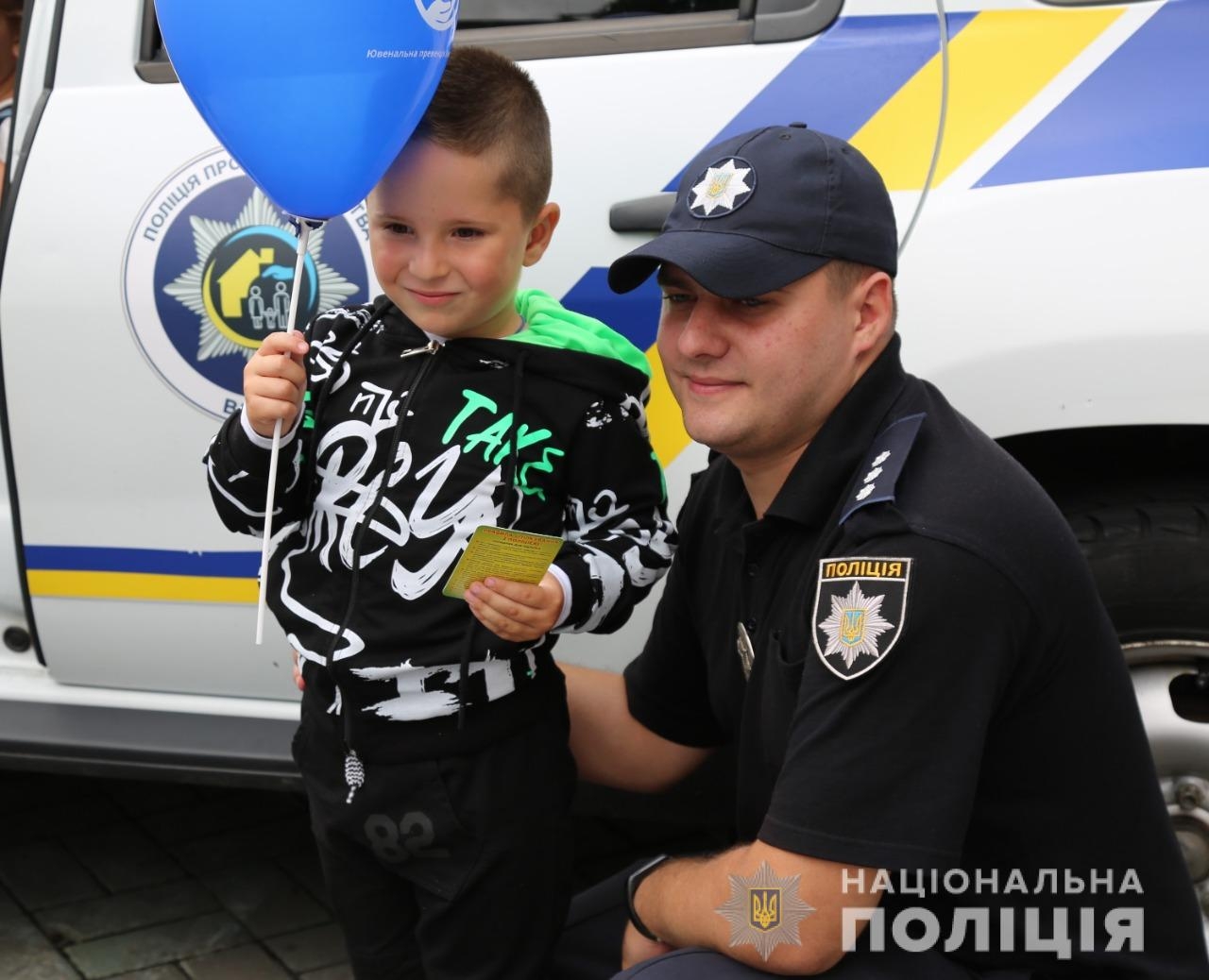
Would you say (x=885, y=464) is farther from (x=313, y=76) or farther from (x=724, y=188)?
(x=313, y=76)

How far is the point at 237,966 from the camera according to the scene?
2623mm

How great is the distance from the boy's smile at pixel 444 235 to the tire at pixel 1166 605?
91cm

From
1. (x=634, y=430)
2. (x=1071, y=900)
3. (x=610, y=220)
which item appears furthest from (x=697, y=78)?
(x=1071, y=900)

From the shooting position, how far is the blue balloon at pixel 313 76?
1624 mm

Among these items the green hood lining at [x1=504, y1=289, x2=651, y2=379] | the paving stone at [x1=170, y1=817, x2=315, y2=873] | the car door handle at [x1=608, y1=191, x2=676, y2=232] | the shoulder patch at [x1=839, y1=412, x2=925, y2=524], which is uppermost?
the car door handle at [x1=608, y1=191, x2=676, y2=232]

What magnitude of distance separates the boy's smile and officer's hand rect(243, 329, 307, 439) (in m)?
0.15

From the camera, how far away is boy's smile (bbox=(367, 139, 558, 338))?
1.75m

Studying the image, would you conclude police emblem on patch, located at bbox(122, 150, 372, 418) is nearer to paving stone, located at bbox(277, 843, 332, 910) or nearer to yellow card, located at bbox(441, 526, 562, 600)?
yellow card, located at bbox(441, 526, 562, 600)

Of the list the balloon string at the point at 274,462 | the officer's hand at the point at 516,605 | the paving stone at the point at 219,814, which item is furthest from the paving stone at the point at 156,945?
the officer's hand at the point at 516,605

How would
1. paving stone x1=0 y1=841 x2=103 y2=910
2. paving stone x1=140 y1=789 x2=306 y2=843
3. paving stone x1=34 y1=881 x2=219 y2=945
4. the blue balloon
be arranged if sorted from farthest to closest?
1. paving stone x1=140 y1=789 x2=306 y2=843
2. paving stone x1=0 y1=841 x2=103 y2=910
3. paving stone x1=34 y1=881 x2=219 y2=945
4. the blue balloon

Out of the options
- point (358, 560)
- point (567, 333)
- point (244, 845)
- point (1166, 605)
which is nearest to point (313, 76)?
point (567, 333)

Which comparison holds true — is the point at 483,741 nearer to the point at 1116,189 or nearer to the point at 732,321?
the point at 732,321

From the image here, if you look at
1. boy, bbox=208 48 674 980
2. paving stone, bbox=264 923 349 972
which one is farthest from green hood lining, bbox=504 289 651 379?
paving stone, bbox=264 923 349 972

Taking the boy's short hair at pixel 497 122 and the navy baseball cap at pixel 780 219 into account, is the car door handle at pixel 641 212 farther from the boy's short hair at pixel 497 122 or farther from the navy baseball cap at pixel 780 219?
the navy baseball cap at pixel 780 219
